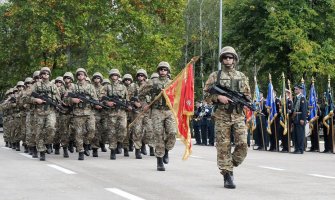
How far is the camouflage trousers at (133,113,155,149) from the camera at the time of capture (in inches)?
656

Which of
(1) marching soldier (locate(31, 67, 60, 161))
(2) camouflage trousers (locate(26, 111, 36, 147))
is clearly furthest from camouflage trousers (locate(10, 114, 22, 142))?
(1) marching soldier (locate(31, 67, 60, 161))

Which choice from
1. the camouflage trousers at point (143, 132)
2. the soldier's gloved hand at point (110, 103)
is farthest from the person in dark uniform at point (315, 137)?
the soldier's gloved hand at point (110, 103)

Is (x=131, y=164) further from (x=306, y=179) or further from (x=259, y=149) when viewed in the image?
(x=259, y=149)

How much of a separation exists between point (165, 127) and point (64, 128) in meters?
6.05

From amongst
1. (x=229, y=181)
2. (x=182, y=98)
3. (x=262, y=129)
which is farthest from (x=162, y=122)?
(x=262, y=129)

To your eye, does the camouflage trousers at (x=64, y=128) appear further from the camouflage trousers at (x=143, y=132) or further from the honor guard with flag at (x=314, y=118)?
the honor guard with flag at (x=314, y=118)

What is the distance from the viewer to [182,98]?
13.1m

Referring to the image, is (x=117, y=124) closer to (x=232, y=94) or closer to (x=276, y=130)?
(x=276, y=130)

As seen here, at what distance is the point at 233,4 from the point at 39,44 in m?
11.7

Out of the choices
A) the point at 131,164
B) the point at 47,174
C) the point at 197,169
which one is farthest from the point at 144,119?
the point at 47,174

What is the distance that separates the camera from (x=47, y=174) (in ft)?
40.6

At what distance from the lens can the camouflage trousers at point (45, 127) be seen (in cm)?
1642

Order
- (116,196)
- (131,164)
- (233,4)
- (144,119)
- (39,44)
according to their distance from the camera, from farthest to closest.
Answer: (233,4) → (39,44) → (144,119) → (131,164) → (116,196)

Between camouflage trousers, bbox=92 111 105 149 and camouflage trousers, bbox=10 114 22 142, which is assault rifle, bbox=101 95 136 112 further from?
camouflage trousers, bbox=10 114 22 142
